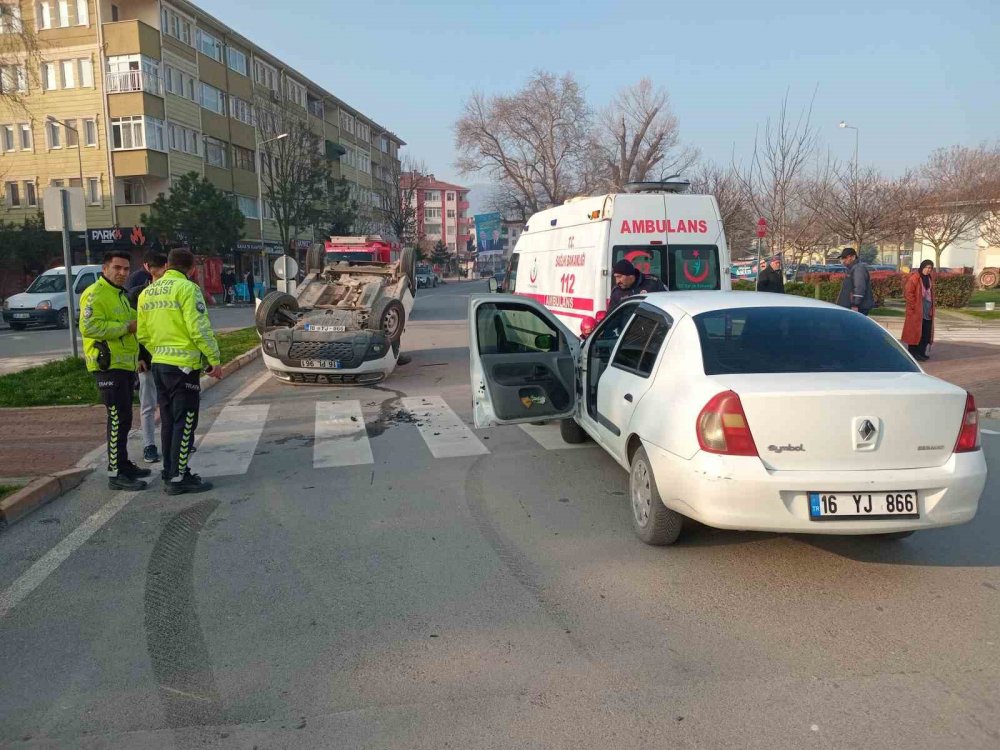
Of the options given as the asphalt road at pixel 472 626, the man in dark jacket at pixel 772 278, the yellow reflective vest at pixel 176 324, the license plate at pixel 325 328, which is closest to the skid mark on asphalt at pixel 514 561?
the asphalt road at pixel 472 626

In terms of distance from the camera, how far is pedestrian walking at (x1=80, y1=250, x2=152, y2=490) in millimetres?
6355

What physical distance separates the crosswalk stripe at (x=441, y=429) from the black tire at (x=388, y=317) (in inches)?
73.1

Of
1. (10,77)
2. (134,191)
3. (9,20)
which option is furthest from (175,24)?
(9,20)

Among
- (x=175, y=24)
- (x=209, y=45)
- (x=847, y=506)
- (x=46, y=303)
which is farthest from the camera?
(x=209, y=45)

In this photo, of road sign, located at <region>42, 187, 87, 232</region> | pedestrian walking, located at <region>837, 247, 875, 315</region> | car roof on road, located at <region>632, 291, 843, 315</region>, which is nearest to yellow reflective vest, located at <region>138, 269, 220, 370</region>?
car roof on road, located at <region>632, 291, 843, 315</region>

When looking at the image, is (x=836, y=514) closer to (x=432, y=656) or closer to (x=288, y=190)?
(x=432, y=656)

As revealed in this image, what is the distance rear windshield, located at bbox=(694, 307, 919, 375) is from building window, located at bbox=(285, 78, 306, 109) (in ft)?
182

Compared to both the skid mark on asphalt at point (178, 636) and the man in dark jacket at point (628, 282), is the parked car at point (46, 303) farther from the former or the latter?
the skid mark on asphalt at point (178, 636)

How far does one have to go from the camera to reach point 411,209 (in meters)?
75.3

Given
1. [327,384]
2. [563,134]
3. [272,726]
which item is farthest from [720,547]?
[563,134]

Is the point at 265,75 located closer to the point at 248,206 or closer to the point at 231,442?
the point at 248,206

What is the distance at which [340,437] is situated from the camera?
8289mm

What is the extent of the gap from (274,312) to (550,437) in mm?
6192

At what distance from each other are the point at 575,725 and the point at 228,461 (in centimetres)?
520
